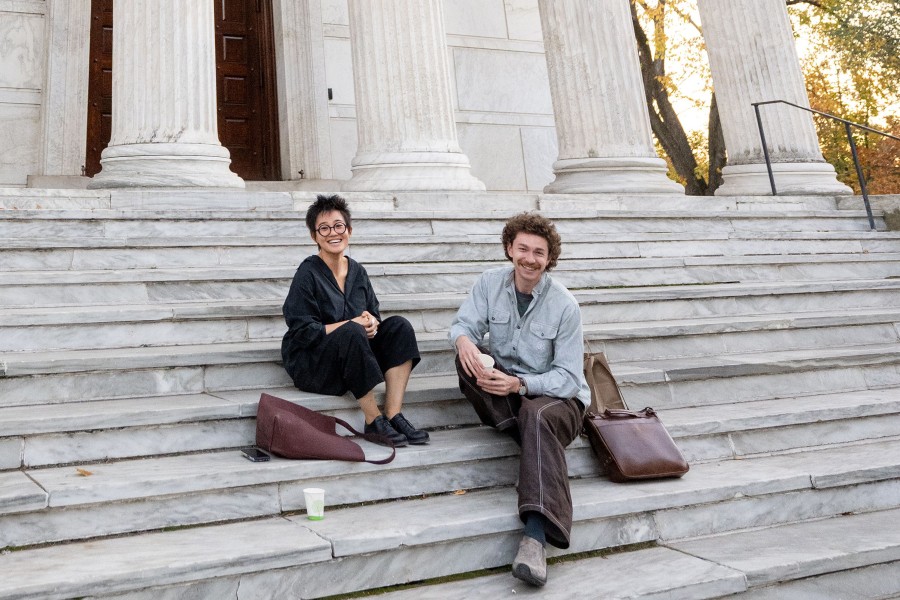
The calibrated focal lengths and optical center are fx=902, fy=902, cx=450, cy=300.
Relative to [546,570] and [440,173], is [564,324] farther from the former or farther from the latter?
[440,173]

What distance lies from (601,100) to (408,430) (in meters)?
7.29

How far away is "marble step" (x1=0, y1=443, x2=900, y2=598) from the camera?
11.5ft

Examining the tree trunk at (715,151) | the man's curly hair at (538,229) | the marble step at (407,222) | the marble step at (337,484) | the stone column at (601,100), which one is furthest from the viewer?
the tree trunk at (715,151)

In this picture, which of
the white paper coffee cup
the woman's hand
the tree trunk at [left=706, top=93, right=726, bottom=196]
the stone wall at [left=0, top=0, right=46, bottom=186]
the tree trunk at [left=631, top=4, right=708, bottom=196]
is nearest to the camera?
the white paper coffee cup

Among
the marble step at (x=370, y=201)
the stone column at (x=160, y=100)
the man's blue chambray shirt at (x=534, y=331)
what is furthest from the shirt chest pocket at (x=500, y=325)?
the stone column at (x=160, y=100)

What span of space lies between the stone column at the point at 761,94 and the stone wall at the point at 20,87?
928 centimetres

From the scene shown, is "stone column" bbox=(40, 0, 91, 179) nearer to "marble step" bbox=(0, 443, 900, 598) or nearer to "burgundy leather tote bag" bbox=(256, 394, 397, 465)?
"burgundy leather tote bag" bbox=(256, 394, 397, 465)

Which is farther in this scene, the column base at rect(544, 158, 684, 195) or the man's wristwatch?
the column base at rect(544, 158, 684, 195)

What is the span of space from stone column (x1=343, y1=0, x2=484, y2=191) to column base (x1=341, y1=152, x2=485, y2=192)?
0.03 ft

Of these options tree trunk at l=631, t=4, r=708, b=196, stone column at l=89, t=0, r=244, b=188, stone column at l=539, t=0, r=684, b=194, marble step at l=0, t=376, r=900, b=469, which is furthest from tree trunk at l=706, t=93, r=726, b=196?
marble step at l=0, t=376, r=900, b=469

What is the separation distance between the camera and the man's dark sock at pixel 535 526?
3.89 meters

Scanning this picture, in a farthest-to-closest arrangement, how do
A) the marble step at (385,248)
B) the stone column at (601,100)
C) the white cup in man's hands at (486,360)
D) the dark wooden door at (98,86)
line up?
the dark wooden door at (98,86), the stone column at (601,100), the marble step at (385,248), the white cup in man's hands at (486,360)

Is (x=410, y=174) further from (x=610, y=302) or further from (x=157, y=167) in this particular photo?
(x=610, y=302)

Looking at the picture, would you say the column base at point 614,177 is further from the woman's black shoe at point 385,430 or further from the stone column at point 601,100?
the woman's black shoe at point 385,430
